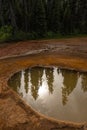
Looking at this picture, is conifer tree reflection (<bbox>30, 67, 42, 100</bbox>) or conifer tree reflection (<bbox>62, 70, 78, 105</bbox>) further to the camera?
conifer tree reflection (<bbox>30, 67, 42, 100</bbox>)

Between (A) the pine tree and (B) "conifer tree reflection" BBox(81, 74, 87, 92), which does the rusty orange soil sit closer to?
(B) "conifer tree reflection" BBox(81, 74, 87, 92)

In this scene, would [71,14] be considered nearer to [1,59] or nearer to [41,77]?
[1,59]

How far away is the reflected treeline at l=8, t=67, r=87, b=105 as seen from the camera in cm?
1060

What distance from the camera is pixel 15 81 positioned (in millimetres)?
11688

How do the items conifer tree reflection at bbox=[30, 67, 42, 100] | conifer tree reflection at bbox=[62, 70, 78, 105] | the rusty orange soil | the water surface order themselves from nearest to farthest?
the rusty orange soil < the water surface < conifer tree reflection at bbox=[62, 70, 78, 105] < conifer tree reflection at bbox=[30, 67, 42, 100]

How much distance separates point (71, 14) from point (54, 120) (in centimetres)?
1905

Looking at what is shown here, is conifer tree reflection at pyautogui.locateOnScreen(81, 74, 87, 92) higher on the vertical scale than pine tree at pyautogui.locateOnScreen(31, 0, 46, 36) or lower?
lower

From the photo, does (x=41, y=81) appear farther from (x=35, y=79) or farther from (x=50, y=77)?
(x=50, y=77)

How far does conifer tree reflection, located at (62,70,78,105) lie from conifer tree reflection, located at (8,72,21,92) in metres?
2.34

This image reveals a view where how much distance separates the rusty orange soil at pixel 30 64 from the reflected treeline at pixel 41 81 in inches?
19.9

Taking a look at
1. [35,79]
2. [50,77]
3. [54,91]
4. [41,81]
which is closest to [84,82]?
[54,91]

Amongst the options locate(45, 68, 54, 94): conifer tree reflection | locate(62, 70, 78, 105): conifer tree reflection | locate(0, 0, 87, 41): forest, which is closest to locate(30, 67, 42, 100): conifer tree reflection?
locate(45, 68, 54, 94): conifer tree reflection

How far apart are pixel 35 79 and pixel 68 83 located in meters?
1.86

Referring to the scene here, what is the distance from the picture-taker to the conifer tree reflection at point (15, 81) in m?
11.0
